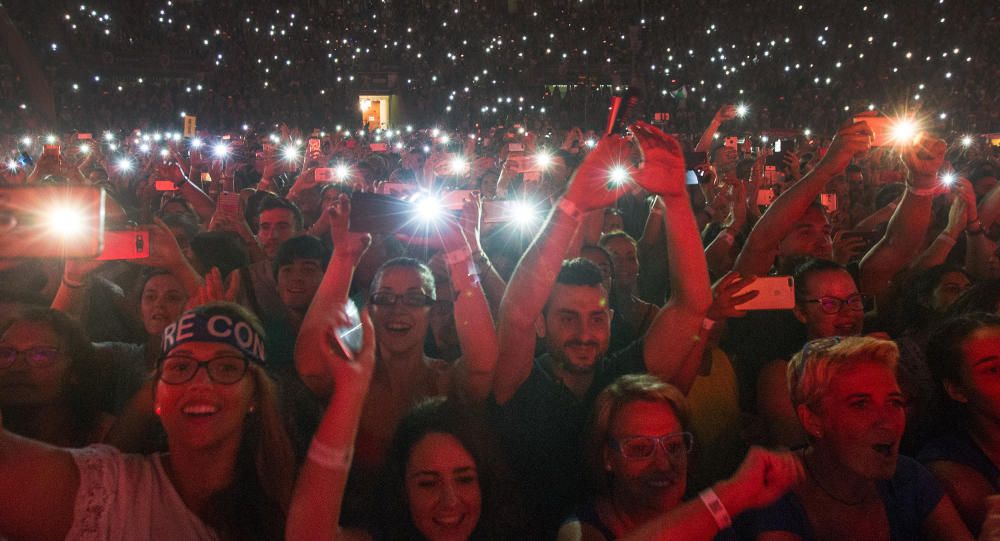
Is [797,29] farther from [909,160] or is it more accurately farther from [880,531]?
[880,531]

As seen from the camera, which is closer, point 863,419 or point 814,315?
point 863,419

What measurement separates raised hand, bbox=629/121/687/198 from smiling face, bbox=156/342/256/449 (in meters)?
1.54

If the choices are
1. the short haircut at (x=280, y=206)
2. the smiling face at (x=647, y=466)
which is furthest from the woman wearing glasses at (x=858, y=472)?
the short haircut at (x=280, y=206)

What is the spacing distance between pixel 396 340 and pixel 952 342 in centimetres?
205

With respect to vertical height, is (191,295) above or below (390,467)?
above

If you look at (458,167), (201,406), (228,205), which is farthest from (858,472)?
(458,167)

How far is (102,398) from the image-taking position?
8.89 ft

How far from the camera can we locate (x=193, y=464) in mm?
2061

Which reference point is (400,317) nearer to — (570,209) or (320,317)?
(320,317)

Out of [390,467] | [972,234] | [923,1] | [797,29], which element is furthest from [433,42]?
[390,467]

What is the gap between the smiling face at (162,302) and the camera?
3.21 metres

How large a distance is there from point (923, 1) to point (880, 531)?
93.5 feet

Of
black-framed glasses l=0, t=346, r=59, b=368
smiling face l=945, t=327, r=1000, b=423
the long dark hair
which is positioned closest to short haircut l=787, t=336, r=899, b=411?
smiling face l=945, t=327, r=1000, b=423

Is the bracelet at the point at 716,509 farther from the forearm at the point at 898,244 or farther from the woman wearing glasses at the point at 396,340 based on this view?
the forearm at the point at 898,244
